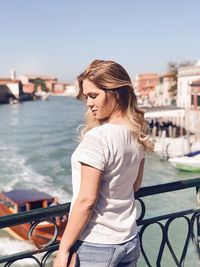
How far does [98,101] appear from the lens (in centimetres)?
175

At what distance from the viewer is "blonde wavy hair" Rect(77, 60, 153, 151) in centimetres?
170

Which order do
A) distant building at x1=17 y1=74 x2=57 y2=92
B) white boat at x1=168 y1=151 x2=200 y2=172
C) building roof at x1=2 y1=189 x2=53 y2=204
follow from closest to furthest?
building roof at x1=2 y1=189 x2=53 y2=204 → white boat at x1=168 y1=151 x2=200 y2=172 → distant building at x1=17 y1=74 x2=57 y2=92

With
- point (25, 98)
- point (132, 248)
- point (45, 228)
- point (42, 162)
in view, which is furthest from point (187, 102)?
point (25, 98)

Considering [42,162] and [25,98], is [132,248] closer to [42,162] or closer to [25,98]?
[42,162]

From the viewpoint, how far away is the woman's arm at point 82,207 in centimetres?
159

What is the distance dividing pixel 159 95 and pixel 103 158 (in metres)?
81.6

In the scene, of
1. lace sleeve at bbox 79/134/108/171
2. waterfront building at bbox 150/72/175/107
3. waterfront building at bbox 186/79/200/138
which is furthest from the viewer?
waterfront building at bbox 150/72/175/107

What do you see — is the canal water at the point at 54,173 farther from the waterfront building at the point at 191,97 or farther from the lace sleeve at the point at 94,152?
the waterfront building at the point at 191,97

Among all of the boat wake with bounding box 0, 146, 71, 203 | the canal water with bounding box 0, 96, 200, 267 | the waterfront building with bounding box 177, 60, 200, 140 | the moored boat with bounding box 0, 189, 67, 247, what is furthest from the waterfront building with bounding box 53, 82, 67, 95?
the moored boat with bounding box 0, 189, 67, 247

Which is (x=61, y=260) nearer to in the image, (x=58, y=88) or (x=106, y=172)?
(x=106, y=172)

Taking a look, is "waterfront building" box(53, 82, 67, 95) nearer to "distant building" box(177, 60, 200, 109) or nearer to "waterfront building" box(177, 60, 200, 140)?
"distant building" box(177, 60, 200, 109)

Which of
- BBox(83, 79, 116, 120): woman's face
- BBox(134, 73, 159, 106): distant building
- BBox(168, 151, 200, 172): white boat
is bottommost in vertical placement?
BBox(134, 73, 159, 106): distant building

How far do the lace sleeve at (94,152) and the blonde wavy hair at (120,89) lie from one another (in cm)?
18

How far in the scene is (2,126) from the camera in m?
48.7
